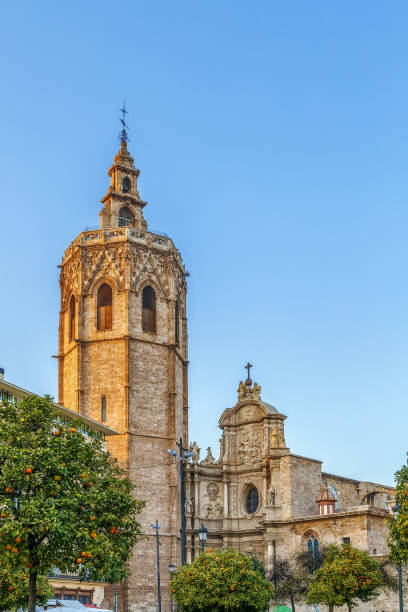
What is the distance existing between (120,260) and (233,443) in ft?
47.2

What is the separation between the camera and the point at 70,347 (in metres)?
58.0

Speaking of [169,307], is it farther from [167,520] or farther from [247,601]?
[247,601]

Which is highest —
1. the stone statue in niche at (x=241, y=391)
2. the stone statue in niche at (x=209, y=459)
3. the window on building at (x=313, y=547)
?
the stone statue in niche at (x=241, y=391)

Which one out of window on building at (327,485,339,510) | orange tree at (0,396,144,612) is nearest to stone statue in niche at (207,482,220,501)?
window on building at (327,485,339,510)

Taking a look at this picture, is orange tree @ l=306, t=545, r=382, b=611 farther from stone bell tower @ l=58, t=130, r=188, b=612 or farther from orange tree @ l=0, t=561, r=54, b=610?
stone bell tower @ l=58, t=130, r=188, b=612

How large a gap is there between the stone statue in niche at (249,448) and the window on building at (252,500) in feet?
6.12

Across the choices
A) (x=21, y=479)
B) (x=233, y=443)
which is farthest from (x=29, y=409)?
(x=233, y=443)

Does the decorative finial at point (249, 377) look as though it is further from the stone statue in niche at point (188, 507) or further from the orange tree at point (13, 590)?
the orange tree at point (13, 590)

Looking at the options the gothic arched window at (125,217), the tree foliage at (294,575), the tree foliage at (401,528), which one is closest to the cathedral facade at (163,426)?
the tree foliage at (294,575)

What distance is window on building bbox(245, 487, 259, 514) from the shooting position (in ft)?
186

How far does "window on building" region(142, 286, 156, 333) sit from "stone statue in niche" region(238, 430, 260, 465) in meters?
9.39

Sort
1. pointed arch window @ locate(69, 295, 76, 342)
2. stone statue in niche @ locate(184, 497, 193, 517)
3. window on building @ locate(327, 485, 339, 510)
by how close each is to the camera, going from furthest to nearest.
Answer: pointed arch window @ locate(69, 295, 76, 342)
window on building @ locate(327, 485, 339, 510)
stone statue in niche @ locate(184, 497, 193, 517)

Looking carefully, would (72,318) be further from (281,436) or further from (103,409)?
(281,436)

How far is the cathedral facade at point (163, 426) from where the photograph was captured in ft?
172
